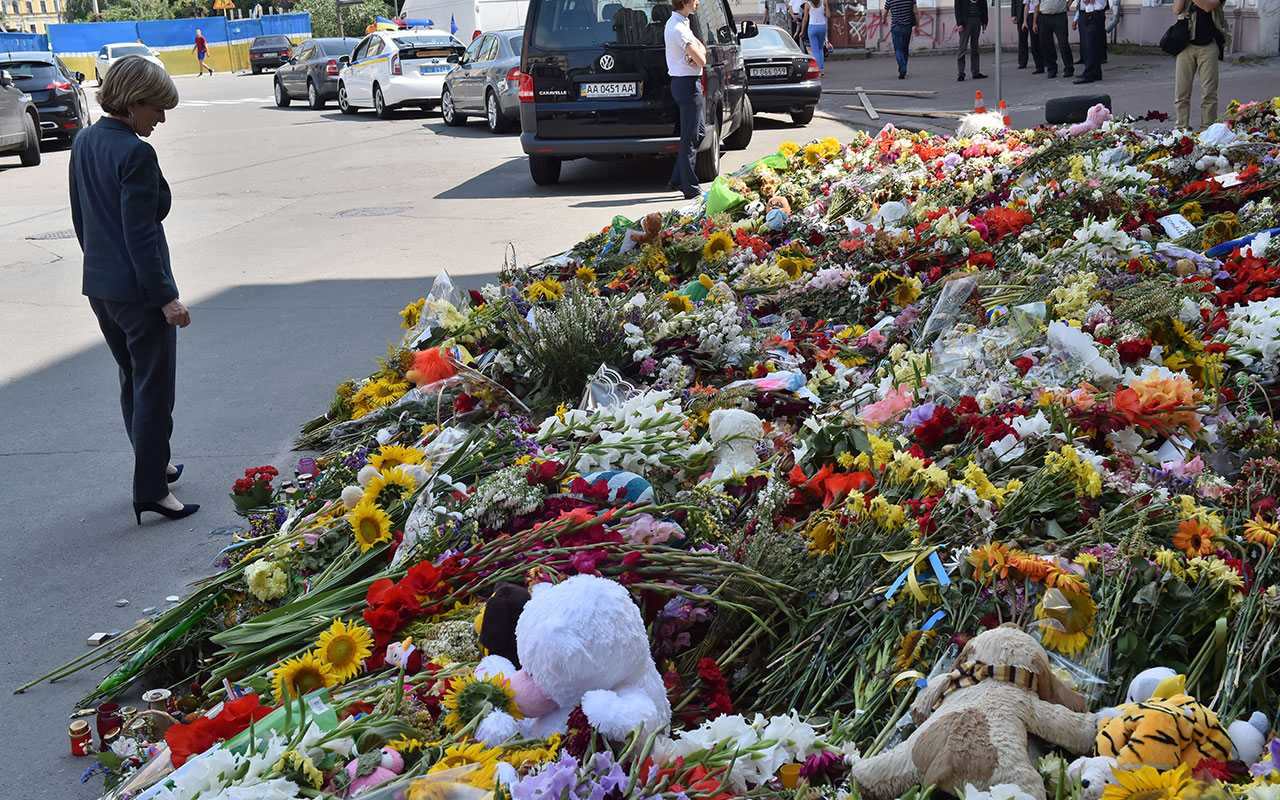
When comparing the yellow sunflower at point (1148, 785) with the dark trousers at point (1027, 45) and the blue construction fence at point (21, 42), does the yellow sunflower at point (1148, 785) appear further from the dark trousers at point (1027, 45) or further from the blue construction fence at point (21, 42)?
the blue construction fence at point (21, 42)

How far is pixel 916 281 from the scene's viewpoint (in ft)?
18.7

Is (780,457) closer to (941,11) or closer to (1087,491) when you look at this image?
(1087,491)

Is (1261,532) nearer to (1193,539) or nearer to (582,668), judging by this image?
(1193,539)

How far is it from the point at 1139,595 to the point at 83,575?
3826mm

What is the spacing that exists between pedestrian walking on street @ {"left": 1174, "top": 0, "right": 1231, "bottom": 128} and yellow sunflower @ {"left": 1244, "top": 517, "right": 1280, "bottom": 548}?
28.9ft

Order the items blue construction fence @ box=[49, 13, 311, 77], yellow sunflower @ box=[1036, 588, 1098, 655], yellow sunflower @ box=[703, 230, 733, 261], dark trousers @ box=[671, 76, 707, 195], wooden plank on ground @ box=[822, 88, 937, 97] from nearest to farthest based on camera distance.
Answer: yellow sunflower @ box=[1036, 588, 1098, 655], yellow sunflower @ box=[703, 230, 733, 261], dark trousers @ box=[671, 76, 707, 195], wooden plank on ground @ box=[822, 88, 937, 97], blue construction fence @ box=[49, 13, 311, 77]

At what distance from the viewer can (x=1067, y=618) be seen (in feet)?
8.77

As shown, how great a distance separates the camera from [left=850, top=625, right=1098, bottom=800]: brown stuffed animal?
222cm

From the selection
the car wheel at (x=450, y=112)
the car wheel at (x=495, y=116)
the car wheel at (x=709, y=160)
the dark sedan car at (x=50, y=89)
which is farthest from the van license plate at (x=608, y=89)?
the dark sedan car at (x=50, y=89)

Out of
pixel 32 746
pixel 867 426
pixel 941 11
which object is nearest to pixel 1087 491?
pixel 867 426

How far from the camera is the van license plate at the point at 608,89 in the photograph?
11.9 meters

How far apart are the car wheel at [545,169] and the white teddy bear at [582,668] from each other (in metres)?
10.8

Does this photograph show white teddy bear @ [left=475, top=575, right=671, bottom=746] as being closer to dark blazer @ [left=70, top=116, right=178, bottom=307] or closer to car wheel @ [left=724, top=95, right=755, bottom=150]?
dark blazer @ [left=70, top=116, right=178, bottom=307]

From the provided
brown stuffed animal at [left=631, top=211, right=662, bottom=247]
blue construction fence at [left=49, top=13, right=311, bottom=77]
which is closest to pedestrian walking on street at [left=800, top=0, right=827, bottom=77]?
brown stuffed animal at [left=631, top=211, right=662, bottom=247]
